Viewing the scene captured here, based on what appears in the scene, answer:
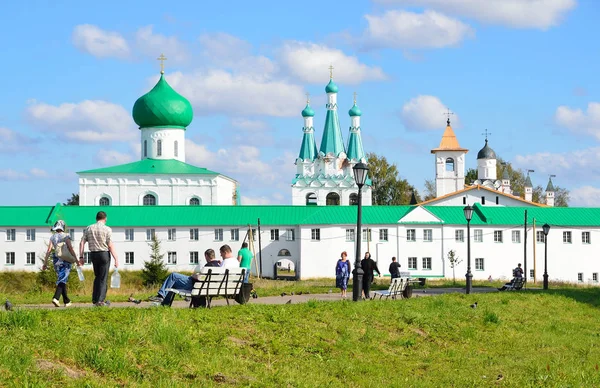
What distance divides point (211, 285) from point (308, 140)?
250 feet

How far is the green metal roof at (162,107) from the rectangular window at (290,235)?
51.1ft

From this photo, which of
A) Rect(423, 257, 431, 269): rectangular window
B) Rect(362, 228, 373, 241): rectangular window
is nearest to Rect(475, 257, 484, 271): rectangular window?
Rect(423, 257, 431, 269): rectangular window

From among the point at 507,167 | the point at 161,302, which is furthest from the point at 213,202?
the point at 161,302

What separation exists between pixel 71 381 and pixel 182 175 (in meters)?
66.4

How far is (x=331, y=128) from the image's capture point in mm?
89812

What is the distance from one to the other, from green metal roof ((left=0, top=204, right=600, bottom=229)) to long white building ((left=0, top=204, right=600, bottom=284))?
68 mm

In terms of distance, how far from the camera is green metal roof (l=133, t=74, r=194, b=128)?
2901 inches

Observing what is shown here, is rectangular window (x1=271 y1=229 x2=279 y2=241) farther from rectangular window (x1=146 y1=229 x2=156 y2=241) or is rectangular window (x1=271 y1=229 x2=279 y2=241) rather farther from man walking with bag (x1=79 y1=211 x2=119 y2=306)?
man walking with bag (x1=79 y1=211 x2=119 y2=306)

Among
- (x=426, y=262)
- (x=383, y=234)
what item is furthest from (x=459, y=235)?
(x=383, y=234)

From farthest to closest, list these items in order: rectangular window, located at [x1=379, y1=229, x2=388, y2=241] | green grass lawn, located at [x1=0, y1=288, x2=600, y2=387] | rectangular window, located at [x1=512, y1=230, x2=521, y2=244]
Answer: rectangular window, located at [x1=512, y1=230, x2=521, y2=244], rectangular window, located at [x1=379, y1=229, x2=388, y2=241], green grass lawn, located at [x1=0, y1=288, x2=600, y2=387]

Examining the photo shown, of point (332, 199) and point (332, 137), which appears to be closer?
point (332, 199)

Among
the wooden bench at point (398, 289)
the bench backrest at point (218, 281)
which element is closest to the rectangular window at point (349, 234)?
the wooden bench at point (398, 289)

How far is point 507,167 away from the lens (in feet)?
379

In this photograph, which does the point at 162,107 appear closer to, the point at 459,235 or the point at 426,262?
the point at 426,262
